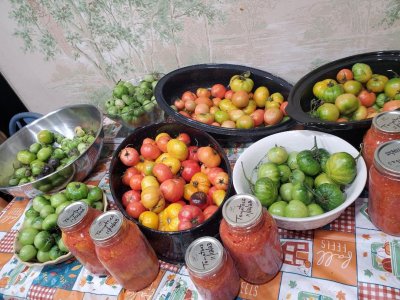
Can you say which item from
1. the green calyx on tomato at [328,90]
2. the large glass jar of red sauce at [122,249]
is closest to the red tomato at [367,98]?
the green calyx on tomato at [328,90]

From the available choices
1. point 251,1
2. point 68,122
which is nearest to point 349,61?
point 251,1

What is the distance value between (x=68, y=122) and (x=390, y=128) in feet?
4.37

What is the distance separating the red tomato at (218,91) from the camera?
1340mm

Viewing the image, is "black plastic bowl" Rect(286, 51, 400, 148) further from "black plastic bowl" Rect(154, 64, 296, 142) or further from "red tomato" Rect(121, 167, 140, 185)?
"red tomato" Rect(121, 167, 140, 185)

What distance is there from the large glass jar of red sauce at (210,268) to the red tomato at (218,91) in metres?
0.82

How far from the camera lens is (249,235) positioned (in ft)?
2.05

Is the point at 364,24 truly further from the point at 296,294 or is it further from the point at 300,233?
the point at 296,294

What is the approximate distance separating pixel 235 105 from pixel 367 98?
1.55 feet

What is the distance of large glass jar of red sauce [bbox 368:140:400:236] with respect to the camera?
63 centimetres

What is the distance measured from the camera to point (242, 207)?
2.07 ft

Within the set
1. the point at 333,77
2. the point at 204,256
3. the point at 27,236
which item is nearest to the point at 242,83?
the point at 333,77

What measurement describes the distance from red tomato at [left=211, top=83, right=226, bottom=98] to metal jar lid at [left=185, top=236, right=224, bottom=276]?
0.82 meters

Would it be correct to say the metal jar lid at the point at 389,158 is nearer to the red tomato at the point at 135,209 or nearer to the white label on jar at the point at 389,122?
the white label on jar at the point at 389,122

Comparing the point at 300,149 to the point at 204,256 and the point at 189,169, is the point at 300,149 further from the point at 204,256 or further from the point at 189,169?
the point at 204,256
